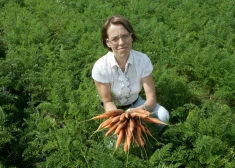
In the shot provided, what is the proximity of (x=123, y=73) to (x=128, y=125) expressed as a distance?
0.65 metres

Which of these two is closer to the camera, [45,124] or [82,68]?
[45,124]

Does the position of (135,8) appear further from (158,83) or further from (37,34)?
(158,83)

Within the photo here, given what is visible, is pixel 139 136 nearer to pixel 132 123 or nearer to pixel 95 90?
pixel 132 123

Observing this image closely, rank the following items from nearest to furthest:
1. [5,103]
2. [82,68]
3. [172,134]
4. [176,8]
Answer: [172,134]
[5,103]
[82,68]
[176,8]

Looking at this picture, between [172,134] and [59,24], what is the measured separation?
14.3 feet

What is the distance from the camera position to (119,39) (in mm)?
3490

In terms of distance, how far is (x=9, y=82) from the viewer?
187 inches

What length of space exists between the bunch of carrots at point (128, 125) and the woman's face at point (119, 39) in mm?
679

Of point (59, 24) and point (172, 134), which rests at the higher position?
point (59, 24)

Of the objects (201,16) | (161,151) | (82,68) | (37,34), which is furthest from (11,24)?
(161,151)

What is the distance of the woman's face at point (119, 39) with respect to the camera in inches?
137

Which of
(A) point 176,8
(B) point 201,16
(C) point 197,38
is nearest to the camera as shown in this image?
(C) point 197,38

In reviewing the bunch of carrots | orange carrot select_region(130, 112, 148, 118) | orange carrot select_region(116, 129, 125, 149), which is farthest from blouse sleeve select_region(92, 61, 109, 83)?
orange carrot select_region(116, 129, 125, 149)

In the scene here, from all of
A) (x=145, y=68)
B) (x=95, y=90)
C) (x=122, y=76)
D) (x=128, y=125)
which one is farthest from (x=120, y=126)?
(x=95, y=90)
